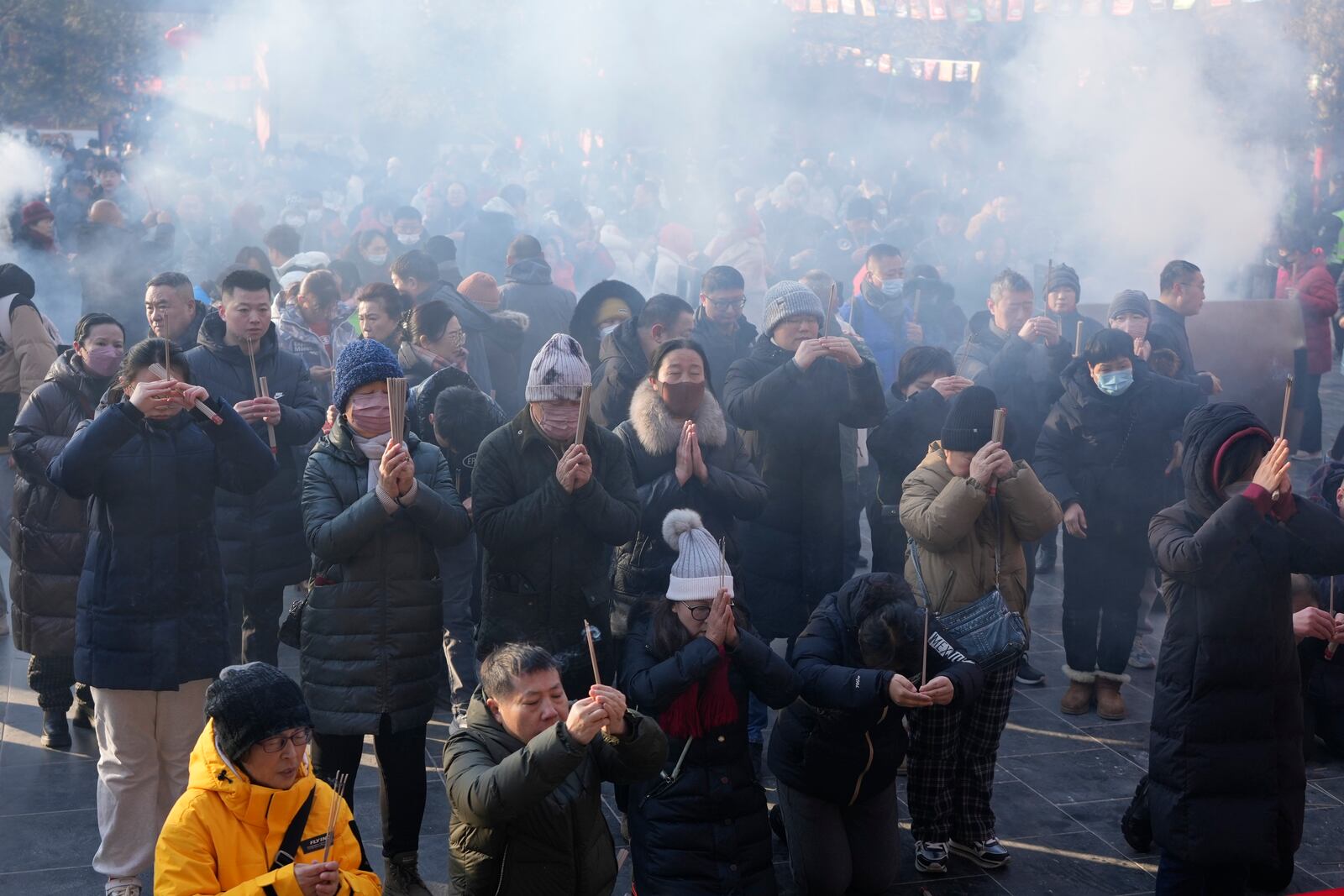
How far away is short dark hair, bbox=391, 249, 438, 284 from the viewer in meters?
8.55

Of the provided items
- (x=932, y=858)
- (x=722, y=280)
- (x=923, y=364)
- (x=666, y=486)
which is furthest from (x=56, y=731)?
(x=923, y=364)

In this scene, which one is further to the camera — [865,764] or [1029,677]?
[1029,677]

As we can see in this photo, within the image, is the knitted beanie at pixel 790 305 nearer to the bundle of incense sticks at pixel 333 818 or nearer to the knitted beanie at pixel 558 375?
the knitted beanie at pixel 558 375

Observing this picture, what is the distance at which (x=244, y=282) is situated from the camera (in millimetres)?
5879

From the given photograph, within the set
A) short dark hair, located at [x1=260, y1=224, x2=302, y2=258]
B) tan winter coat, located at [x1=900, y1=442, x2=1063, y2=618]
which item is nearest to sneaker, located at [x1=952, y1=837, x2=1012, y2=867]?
tan winter coat, located at [x1=900, y1=442, x2=1063, y2=618]

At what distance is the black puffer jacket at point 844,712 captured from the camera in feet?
15.7

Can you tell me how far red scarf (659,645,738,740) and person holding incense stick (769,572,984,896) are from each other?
0.32 metres

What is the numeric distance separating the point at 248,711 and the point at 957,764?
289 centimetres

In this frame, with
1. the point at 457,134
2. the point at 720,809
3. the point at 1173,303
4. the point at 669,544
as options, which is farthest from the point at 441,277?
the point at 457,134

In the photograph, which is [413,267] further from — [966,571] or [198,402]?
[966,571]

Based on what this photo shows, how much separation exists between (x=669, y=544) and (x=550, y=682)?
4.10 feet

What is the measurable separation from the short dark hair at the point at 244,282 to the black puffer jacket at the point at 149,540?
111cm

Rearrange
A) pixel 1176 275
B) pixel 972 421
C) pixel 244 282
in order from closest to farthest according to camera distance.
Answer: pixel 972 421 → pixel 244 282 → pixel 1176 275

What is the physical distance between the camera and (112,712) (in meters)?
4.74
